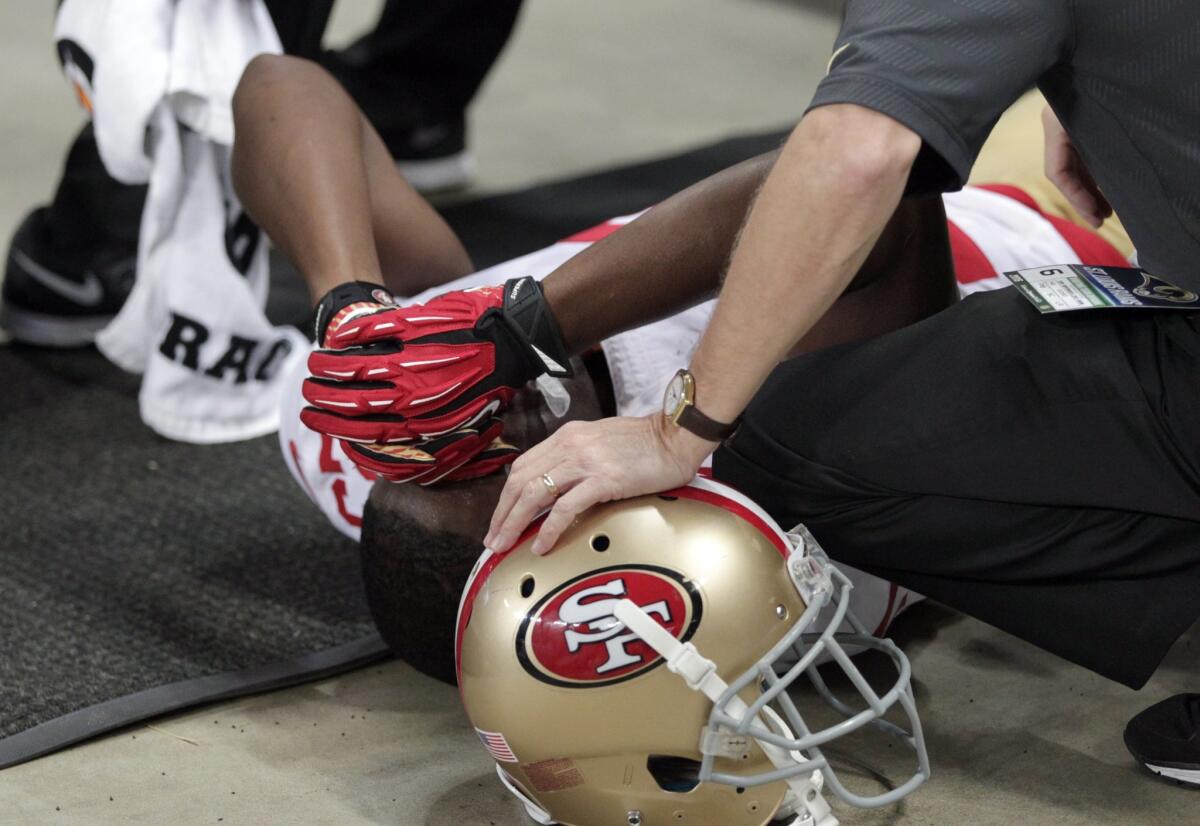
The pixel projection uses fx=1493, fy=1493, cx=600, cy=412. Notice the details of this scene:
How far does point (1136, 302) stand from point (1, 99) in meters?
3.05

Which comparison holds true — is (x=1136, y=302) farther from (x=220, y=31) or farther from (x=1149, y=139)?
(x=220, y=31)

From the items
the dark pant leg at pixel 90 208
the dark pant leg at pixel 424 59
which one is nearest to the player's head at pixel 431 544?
the dark pant leg at pixel 90 208

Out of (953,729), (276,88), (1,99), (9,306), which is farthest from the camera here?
(1,99)

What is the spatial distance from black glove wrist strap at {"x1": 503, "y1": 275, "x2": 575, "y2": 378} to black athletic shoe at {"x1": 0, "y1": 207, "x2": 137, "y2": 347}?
1.26m

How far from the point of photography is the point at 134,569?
1.91m

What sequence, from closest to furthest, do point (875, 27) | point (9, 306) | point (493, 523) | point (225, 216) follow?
point (875, 27) < point (493, 523) < point (225, 216) < point (9, 306)

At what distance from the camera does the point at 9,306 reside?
2.56 metres

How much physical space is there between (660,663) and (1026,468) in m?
0.40

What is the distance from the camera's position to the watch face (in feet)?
4.35

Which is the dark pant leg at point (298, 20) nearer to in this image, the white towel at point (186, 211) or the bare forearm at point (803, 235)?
the white towel at point (186, 211)

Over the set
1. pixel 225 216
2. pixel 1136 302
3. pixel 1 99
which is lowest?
pixel 1 99

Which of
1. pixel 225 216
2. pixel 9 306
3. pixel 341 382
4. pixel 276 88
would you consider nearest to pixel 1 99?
pixel 9 306

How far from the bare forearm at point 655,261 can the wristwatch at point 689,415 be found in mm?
209

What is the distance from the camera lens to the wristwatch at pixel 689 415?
4.31ft
